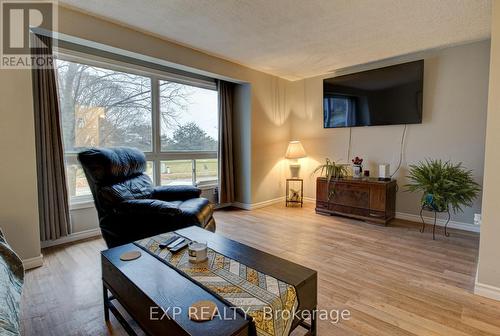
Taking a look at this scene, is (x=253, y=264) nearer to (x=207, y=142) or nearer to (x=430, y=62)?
(x=207, y=142)

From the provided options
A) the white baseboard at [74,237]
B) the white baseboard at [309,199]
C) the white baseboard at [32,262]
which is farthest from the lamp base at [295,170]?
the white baseboard at [32,262]

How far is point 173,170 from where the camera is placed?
155 inches

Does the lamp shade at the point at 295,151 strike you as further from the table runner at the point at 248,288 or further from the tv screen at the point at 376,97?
the table runner at the point at 248,288

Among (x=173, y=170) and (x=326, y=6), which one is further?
(x=173, y=170)

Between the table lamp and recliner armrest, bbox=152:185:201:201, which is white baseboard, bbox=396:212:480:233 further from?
recliner armrest, bbox=152:185:201:201

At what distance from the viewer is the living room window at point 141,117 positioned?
2.95 metres

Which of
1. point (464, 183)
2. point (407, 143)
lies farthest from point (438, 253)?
point (407, 143)

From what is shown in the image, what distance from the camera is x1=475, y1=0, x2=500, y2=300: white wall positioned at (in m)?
1.74

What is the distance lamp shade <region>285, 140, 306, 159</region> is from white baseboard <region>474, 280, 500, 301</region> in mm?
2955

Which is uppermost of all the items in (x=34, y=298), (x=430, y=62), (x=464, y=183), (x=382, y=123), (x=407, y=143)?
(x=430, y=62)

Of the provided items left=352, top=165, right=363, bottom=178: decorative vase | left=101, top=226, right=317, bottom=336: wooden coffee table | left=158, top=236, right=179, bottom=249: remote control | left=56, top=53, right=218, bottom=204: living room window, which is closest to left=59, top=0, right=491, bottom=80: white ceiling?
left=56, top=53, right=218, bottom=204: living room window

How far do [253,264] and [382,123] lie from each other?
10.6ft

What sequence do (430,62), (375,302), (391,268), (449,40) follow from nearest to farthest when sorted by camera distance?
1. (375,302)
2. (391,268)
3. (449,40)
4. (430,62)

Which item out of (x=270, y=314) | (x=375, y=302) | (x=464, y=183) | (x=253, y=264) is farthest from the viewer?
(x=464, y=183)
